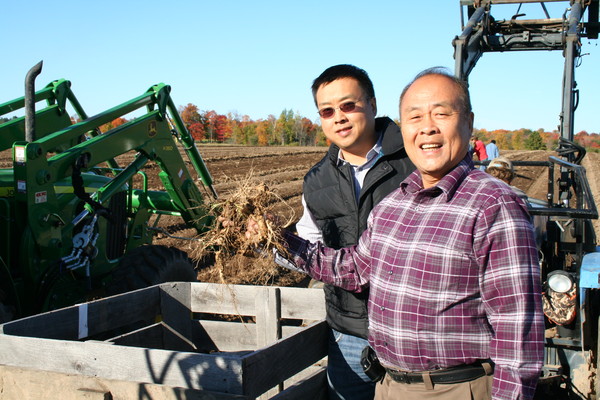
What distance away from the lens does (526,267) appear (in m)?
1.92

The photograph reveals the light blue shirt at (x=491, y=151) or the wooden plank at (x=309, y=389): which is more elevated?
the light blue shirt at (x=491, y=151)

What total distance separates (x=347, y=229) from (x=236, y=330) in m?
1.54

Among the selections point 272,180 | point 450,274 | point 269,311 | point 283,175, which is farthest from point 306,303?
point 283,175

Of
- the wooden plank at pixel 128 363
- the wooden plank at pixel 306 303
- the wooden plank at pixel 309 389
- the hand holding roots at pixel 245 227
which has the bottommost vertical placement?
the wooden plank at pixel 309 389

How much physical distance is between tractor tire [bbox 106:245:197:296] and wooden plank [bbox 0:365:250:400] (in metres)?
2.75

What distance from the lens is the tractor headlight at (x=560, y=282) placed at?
3918 mm

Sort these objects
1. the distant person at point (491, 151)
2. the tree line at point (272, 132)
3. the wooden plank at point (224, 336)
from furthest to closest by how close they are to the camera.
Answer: the tree line at point (272, 132)
the distant person at point (491, 151)
the wooden plank at point (224, 336)

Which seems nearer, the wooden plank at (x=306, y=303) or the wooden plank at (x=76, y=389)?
the wooden plank at (x=76, y=389)

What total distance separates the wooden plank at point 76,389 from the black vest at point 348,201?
0.75 meters

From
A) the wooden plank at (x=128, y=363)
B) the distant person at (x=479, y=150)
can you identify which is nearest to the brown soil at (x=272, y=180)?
the distant person at (x=479, y=150)

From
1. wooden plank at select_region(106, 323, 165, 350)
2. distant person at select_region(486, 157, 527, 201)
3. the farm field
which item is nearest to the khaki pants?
wooden plank at select_region(106, 323, 165, 350)

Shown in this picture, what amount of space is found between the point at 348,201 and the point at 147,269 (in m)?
3.18

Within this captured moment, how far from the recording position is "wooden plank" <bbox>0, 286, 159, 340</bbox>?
3137 millimetres

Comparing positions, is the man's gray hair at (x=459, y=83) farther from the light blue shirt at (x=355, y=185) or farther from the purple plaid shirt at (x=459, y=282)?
the light blue shirt at (x=355, y=185)
